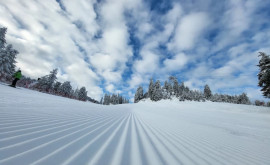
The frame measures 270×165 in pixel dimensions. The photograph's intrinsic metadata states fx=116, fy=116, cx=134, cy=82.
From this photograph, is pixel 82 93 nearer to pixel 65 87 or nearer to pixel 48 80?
pixel 65 87

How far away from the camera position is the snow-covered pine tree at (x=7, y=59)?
898 inches

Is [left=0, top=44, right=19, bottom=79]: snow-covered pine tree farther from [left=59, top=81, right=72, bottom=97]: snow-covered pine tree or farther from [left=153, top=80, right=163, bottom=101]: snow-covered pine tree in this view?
[left=153, top=80, right=163, bottom=101]: snow-covered pine tree

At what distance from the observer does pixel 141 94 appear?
232ft

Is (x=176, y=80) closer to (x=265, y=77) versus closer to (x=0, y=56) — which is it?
(x=265, y=77)

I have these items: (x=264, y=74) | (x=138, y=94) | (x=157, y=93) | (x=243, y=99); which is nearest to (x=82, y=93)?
(x=138, y=94)

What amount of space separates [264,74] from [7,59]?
43866 millimetres

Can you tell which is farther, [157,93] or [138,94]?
[138,94]

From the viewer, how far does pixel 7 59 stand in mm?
23406

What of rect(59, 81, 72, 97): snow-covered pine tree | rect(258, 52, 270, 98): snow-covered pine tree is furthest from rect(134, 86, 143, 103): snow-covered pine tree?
rect(258, 52, 270, 98): snow-covered pine tree

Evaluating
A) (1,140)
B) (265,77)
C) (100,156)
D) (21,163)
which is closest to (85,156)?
(100,156)

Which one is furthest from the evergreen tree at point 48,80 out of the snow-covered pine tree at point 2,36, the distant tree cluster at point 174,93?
the distant tree cluster at point 174,93

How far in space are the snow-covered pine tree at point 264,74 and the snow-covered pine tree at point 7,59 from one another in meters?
42.2

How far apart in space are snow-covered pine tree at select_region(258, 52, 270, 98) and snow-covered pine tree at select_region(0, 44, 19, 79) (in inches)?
1661

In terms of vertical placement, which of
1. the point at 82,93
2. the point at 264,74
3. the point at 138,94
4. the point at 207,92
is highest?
the point at 264,74
